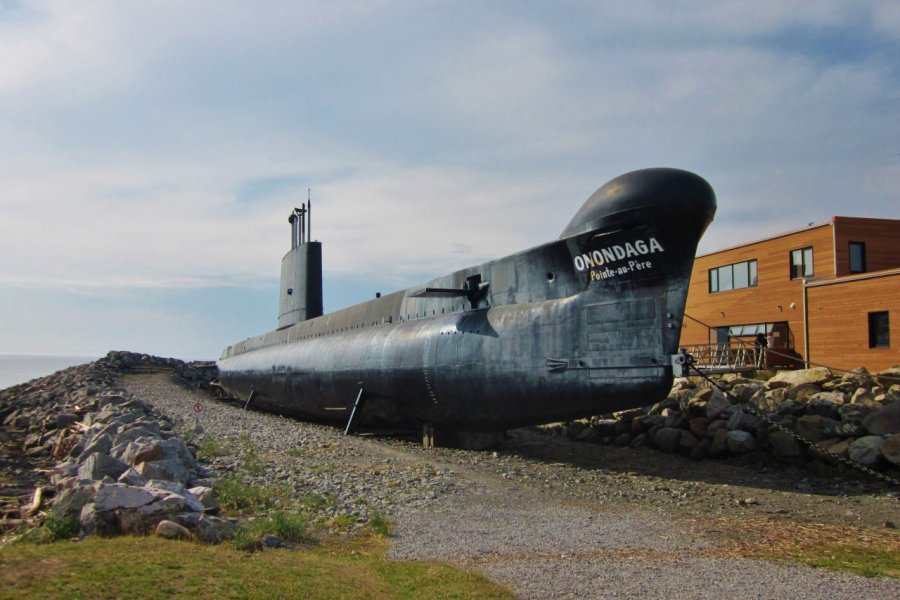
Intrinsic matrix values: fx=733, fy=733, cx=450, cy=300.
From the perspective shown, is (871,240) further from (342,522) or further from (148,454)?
(148,454)

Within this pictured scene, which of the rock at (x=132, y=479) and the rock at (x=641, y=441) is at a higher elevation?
the rock at (x=132, y=479)

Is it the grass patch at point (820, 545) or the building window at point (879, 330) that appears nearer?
the grass patch at point (820, 545)

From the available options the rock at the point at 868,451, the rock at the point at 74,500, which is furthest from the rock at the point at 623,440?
the rock at the point at 74,500

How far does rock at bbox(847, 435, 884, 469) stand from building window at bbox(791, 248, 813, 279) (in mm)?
15060

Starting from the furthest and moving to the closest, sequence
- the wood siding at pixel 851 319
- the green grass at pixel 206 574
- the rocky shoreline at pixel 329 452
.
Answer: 1. the wood siding at pixel 851 319
2. the rocky shoreline at pixel 329 452
3. the green grass at pixel 206 574

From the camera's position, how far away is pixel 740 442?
491 inches

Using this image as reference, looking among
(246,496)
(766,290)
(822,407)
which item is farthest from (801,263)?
(246,496)

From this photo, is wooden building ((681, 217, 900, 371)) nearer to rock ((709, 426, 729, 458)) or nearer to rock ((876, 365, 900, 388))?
rock ((876, 365, 900, 388))

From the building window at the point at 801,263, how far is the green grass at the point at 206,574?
2233cm

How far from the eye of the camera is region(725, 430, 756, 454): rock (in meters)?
12.5

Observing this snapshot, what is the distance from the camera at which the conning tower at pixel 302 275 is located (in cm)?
2627

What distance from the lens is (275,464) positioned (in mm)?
11672

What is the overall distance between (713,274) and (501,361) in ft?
62.9

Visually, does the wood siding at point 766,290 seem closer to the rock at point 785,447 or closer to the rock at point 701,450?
the rock at point 701,450
